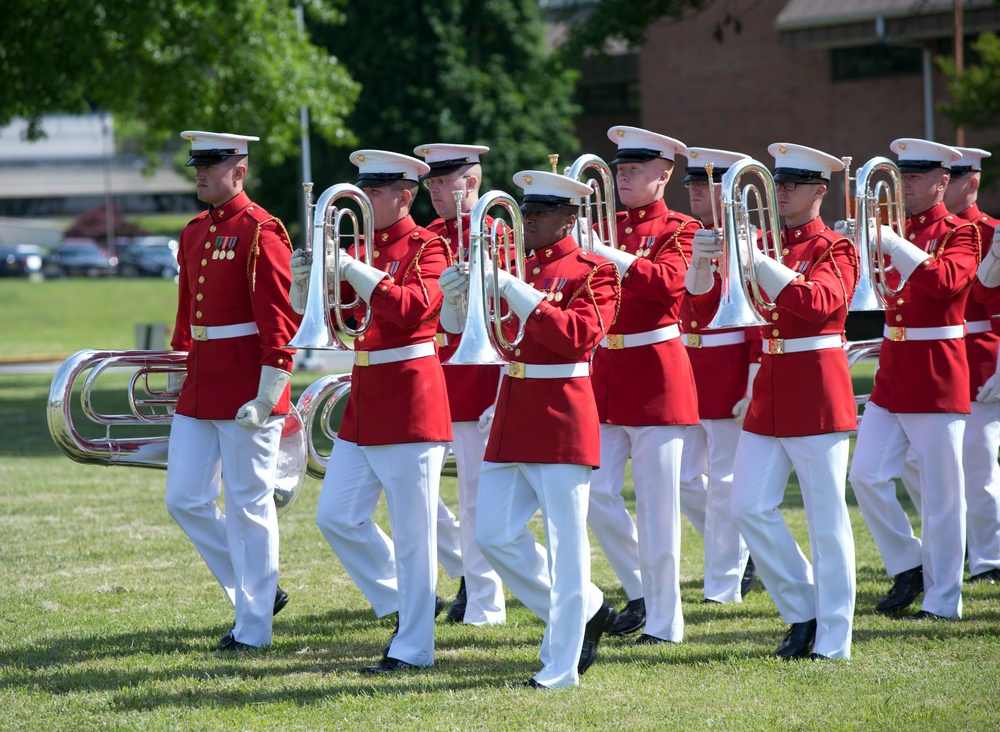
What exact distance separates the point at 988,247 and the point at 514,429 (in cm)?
396

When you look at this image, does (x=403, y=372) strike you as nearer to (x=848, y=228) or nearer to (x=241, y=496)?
(x=241, y=496)

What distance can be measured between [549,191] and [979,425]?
3684 millimetres

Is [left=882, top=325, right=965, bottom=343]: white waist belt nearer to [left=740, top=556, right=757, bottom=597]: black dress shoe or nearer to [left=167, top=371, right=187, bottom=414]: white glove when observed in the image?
[left=740, top=556, right=757, bottom=597]: black dress shoe

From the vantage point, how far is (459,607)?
768cm

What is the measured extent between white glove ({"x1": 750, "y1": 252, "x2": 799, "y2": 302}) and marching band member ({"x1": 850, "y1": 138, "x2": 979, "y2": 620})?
1.46m

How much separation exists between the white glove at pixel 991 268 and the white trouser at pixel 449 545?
328 cm

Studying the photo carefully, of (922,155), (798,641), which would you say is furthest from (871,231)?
(798,641)

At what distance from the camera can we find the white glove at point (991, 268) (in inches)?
295

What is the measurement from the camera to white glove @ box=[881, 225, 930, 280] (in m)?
6.93

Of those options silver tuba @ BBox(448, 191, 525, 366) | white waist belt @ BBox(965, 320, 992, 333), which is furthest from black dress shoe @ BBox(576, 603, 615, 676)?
white waist belt @ BBox(965, 320, 992, 333)

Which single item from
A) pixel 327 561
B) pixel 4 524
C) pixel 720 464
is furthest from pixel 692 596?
pixel 4 524

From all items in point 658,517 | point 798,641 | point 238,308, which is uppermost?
point 238,308

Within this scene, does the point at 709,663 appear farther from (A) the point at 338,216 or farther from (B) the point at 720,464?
(A) the point at 338,216

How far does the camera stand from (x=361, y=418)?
6.32 m
